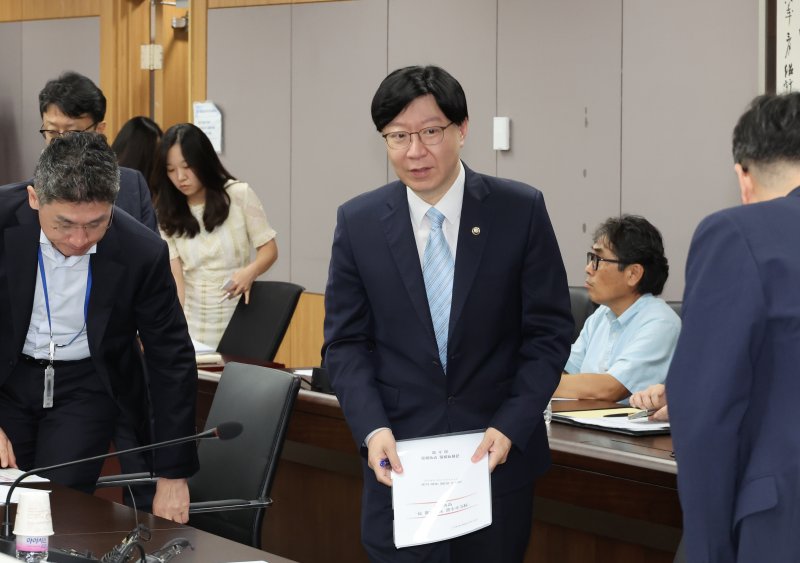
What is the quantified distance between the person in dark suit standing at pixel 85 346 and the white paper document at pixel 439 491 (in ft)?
2.33

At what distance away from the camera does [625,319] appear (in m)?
3.57

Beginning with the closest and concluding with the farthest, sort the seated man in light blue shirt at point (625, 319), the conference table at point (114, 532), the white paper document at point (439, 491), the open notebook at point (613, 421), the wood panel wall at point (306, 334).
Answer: the conference table at point (114, 532) < the white paper document at point (439, 491) < the open notebook at point (613, 421) < the seated man in light blue shirt at point (625, 319) < the wood panel wall at point (306, 334)

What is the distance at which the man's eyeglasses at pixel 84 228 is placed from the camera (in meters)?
2.41

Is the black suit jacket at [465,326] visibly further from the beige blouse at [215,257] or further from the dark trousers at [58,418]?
the beige blouse at [215,257]

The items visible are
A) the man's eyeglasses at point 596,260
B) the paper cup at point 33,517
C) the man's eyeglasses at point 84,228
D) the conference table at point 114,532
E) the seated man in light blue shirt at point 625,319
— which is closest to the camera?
the paper cup at point 33,517

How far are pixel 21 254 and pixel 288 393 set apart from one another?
72cm

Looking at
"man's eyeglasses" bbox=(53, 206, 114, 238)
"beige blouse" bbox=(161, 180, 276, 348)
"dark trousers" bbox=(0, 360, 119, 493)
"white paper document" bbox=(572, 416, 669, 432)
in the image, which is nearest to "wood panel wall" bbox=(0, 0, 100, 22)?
"beige blouse" bbox=(161, 180, 276, 348)

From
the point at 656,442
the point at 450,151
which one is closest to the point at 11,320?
the point at 450,151

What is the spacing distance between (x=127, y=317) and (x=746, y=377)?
5.01 ft

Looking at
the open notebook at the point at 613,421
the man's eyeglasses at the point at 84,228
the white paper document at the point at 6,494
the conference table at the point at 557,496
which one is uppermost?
the man's eyeglasses at the point at 84,228

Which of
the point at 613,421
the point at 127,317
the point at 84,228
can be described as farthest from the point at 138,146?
the point at 613,421

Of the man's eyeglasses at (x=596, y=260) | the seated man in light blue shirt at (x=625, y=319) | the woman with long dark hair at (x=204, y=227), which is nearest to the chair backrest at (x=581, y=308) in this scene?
the seated man in light blue shirt at (x=625, y=319)

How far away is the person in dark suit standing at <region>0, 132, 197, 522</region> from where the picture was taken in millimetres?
2598

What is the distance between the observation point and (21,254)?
102 inches
